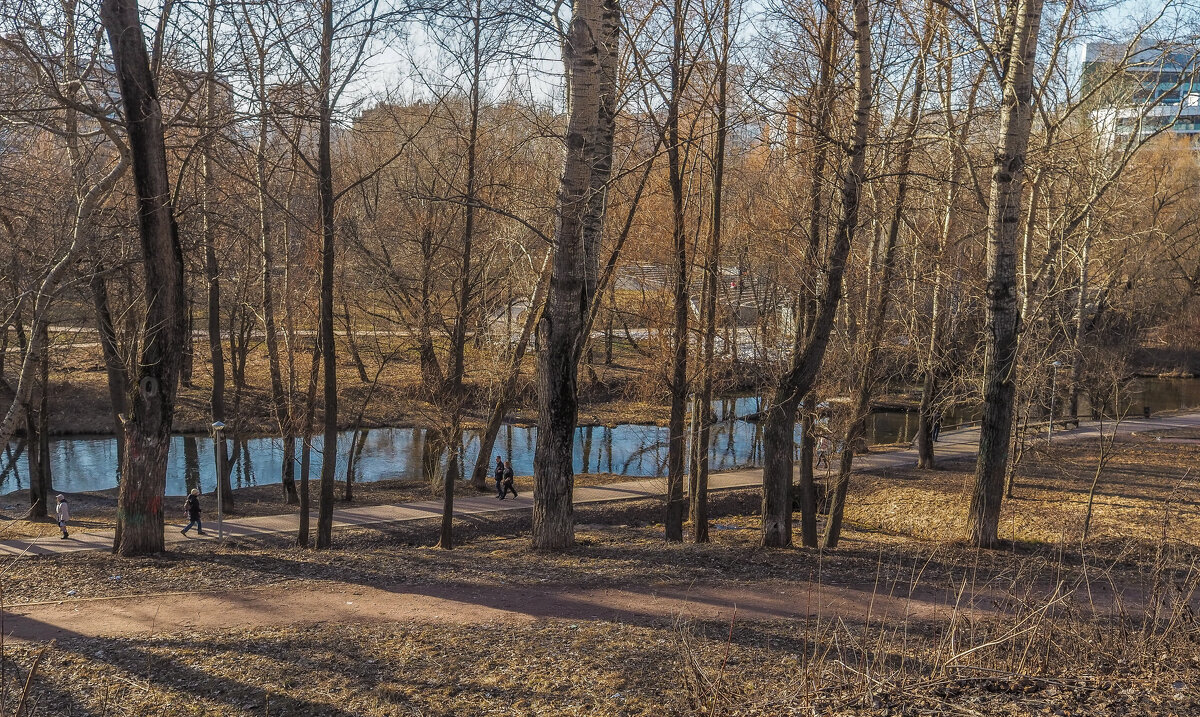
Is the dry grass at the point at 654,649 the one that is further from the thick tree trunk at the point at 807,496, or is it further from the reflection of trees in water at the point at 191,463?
the reflection of trees in water at the point at 191,463

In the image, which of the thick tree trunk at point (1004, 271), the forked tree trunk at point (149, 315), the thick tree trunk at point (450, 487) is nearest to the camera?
the forked tree trunk at point (149, 315)

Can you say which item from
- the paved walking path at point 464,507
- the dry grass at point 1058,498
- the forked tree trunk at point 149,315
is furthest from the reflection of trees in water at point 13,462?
the dry grass at point 1058,498

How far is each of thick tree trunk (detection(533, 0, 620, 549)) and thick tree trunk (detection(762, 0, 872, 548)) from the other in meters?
2.60

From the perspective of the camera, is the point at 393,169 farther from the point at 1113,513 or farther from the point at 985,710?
the point at 985,710

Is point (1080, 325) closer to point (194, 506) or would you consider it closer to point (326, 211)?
point (326, 211)

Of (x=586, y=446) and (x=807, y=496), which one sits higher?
(x=807, y=496)

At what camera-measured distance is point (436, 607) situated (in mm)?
8086

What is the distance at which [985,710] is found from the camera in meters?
4.54

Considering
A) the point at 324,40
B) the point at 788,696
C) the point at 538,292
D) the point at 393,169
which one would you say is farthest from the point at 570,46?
the point at 393,169

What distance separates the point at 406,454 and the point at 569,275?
1919cm

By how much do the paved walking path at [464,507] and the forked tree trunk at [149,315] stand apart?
11.9 ft

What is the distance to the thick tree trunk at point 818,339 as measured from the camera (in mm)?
9320

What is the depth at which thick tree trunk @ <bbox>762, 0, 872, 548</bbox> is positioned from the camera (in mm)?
9320

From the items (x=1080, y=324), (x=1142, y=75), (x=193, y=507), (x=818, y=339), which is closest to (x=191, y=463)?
(x=193, y=507)
